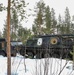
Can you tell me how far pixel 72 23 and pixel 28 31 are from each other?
46878 mm

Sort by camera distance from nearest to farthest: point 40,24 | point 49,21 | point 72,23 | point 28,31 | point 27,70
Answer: point 28,31 → point 27,70 → point 40,24 → point 49,21 → point 72,23

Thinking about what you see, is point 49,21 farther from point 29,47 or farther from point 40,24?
point 29,47

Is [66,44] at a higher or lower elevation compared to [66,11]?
lower

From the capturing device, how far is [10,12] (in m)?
10.8

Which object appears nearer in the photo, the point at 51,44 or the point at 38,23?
the point at 51,44

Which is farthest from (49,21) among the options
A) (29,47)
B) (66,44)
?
(66,44)

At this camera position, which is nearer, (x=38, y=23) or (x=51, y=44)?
(x=51, y=44)

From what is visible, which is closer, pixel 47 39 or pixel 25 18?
pixel 25 18

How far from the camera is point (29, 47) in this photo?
18.6 metres

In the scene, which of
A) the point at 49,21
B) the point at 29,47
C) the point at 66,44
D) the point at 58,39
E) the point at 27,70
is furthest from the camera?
the point at 49,21

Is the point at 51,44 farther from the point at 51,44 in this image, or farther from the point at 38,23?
the point at 38,23

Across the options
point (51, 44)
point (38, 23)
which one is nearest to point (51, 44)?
point (51, 44)

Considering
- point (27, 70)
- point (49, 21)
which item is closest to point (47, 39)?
point (27, 70)

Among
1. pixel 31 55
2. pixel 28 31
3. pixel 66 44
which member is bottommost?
pixel 31 55
